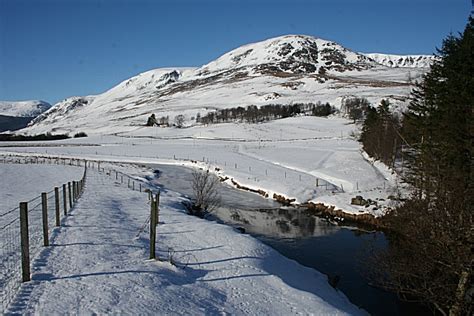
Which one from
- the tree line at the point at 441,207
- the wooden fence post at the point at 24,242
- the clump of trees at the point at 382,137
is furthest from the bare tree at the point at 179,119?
the wooden fence post at the point at 24,242

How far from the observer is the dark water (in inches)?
675

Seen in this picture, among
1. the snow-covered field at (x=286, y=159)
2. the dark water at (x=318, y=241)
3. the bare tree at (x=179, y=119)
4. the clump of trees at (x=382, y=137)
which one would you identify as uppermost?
the bare tree at (x=179, y=119)

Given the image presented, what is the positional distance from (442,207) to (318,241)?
10.5 meters

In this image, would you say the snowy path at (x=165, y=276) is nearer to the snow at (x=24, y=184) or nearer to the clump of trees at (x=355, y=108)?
the snow at (x=24, y=184)

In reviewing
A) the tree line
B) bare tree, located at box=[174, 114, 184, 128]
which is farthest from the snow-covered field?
bare tree, located at box=[174, 114, 184, 128]

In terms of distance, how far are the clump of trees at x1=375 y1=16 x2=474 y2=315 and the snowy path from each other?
375 cm

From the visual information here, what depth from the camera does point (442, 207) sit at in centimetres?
1513

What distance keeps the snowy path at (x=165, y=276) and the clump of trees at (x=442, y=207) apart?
375 centimetres

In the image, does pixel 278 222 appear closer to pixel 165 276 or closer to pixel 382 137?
pixel 165 276

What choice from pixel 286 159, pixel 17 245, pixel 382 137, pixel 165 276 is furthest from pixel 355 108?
pixel 17 245

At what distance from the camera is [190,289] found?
36.4 ft

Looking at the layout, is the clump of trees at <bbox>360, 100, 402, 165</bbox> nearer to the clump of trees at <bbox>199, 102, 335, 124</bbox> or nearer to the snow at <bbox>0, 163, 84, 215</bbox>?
the snow at <bbox>0, 163, 84, 215</bbox>

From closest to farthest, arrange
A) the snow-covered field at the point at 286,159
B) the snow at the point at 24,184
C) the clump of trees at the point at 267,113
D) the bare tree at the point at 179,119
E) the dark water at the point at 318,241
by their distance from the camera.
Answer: the dark water at the point at 318,241
the snow at the point at 24,184
the snow-covered field at the point at 286,159
the clump of trees at the point at 267,113
the bare tree at the point at 179,119

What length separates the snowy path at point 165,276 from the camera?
30.9 ft
